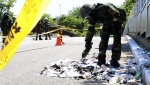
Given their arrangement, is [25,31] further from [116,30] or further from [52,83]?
[116,30]

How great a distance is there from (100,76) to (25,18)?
385 centimetres

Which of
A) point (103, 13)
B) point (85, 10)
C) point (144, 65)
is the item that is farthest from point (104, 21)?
point (144, 65)

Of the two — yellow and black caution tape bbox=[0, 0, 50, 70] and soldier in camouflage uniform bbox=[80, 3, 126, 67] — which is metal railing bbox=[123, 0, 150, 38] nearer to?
soldier in camouflage uniform bbox=[80, 3, 126, 67]

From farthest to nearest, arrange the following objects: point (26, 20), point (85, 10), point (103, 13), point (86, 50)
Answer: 1. point (86, 50)
2. point (103, 13)
3. point (85, 10)
4. point (26, 20)

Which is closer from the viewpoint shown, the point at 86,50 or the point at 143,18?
the point at 86,50

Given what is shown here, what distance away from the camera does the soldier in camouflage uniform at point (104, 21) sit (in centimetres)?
674

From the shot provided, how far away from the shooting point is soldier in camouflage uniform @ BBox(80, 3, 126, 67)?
6.74 m

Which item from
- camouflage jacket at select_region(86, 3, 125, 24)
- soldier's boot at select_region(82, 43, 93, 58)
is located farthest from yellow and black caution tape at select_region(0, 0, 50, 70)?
soldier's boot at select_region(82, 43, 93, 58)

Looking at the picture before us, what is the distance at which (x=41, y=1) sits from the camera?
7.83 ft

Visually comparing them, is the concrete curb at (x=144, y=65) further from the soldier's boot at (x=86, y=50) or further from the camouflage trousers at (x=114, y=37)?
the soldier's boot at (x=86, y=50)

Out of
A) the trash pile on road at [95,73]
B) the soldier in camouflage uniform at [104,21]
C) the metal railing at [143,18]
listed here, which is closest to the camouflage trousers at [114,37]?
the soldier in camouflage uniform at [104,21]

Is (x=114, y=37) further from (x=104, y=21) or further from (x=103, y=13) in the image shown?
(x=103, y=13)

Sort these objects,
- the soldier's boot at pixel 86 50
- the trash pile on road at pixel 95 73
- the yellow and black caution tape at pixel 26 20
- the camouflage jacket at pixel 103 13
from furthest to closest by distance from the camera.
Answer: the soldier's boot at pixel 86 50, the camouflage jacket at pixel 103 13, the trash pile on road at pixel 95 73, the yellow and black caution tape at pixel 26 20

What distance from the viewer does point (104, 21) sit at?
709cm
